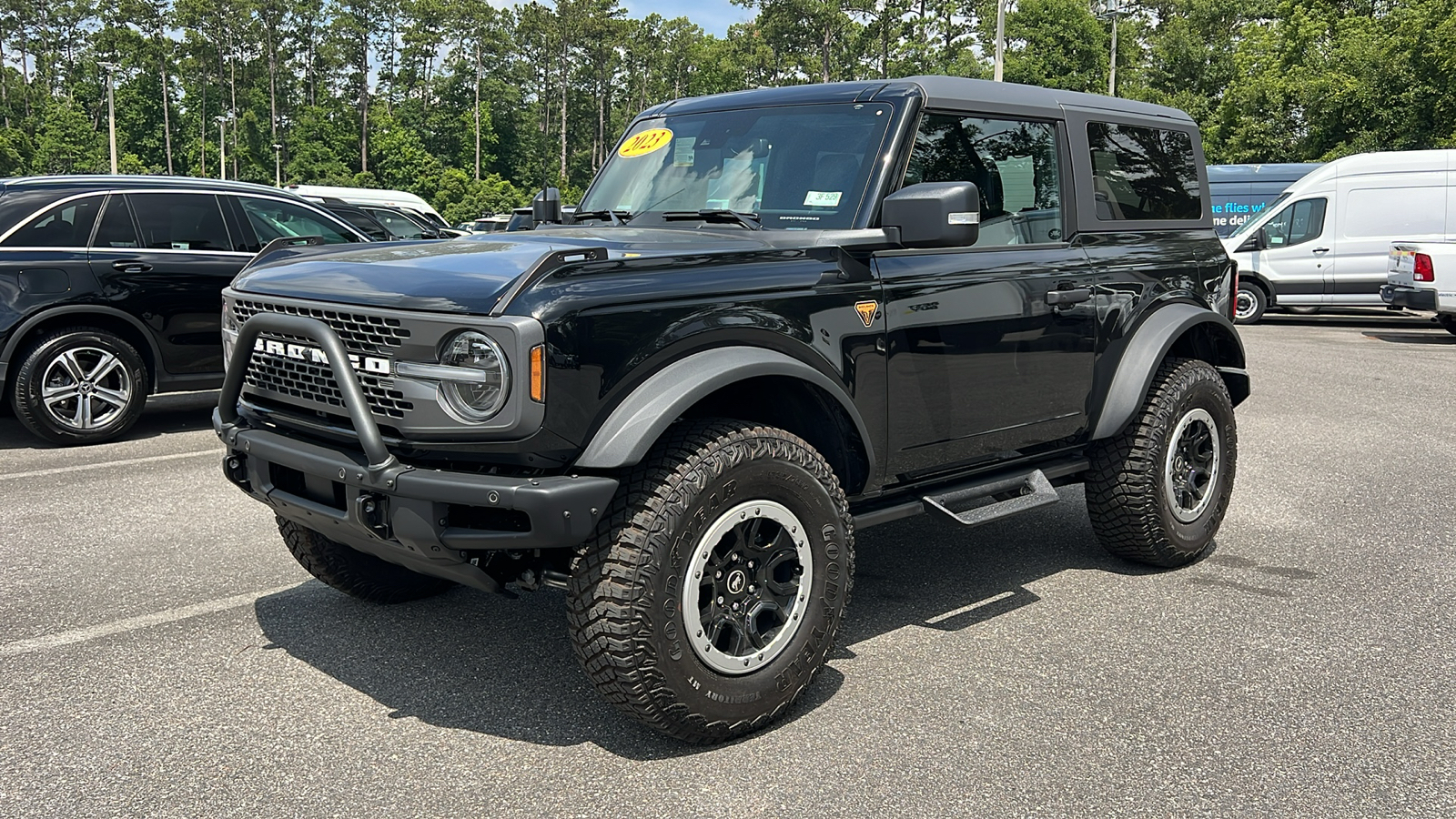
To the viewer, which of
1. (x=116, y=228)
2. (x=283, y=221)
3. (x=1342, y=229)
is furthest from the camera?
(x=1342, y=229)

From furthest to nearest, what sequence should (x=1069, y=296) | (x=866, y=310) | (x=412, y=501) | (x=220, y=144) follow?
1. (x=220, y=144)
2. (x=1069, y=296)
3. (x=866, y=310)
4. (x=412, y=501)

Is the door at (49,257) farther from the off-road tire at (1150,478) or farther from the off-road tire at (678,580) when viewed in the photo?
the off-road tire at (1150,478)

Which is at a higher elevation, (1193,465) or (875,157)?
(875,157)

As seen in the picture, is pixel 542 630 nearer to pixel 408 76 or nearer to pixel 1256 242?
pixel 1256 242

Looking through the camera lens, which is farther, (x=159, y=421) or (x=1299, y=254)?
(x=1299, y=254)

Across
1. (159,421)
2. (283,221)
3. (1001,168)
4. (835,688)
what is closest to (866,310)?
(1001,168)

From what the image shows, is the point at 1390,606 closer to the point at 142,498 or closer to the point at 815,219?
the point at 815,219

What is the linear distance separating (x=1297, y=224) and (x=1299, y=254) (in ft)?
1.50

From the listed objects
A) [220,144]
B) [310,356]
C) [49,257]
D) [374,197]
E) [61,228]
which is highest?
[220,144]

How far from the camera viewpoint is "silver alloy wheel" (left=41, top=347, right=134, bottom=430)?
805cm

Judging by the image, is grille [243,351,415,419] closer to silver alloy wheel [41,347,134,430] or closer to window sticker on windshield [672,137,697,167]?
window sticker on windshield [672,137,697,167]

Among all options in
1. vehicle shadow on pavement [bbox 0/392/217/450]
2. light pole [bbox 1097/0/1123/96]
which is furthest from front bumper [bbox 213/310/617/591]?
light pole [bbox 1097/0/1123/96]

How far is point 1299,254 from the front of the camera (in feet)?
60.5

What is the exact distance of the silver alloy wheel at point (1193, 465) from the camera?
17.1ft
